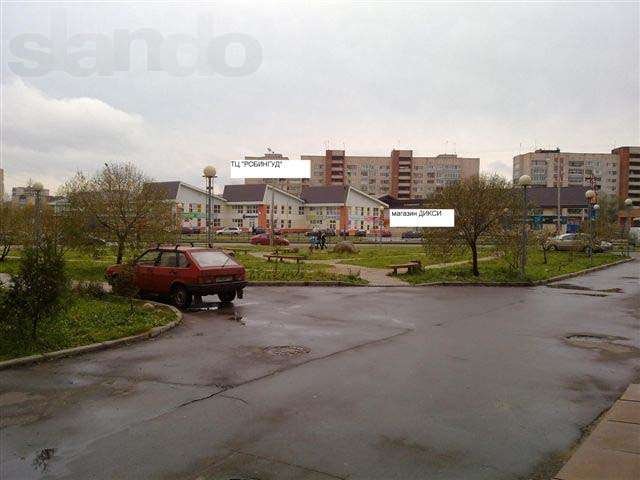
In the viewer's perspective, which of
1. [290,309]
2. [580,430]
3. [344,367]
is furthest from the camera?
[290,309]

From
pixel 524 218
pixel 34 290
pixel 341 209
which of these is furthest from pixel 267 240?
pixel 341 209

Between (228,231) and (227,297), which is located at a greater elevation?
(228,231)

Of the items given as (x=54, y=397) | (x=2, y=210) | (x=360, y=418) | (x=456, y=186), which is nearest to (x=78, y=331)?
(x=54, y=397)

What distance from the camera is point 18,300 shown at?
8461mm

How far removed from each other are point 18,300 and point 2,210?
20.9 meters

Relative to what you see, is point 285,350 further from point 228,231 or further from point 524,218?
point 228,231

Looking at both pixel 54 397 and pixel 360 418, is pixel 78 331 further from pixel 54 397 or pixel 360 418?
pixel 360 418

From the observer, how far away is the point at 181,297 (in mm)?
13539

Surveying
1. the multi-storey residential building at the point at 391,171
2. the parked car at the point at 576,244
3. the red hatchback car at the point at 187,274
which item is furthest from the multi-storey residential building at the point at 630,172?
the red hatchback car at the point at 187,274

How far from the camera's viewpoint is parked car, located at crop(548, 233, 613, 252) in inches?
1468

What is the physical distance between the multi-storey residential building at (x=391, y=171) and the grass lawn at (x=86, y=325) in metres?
128

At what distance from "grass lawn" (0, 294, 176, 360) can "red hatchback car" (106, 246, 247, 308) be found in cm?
94

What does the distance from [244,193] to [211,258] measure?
85.5 m

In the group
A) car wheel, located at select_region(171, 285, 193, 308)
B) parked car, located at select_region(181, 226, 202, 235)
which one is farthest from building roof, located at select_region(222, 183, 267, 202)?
car wheel, located at select_region(171, 285, 193, 308)
